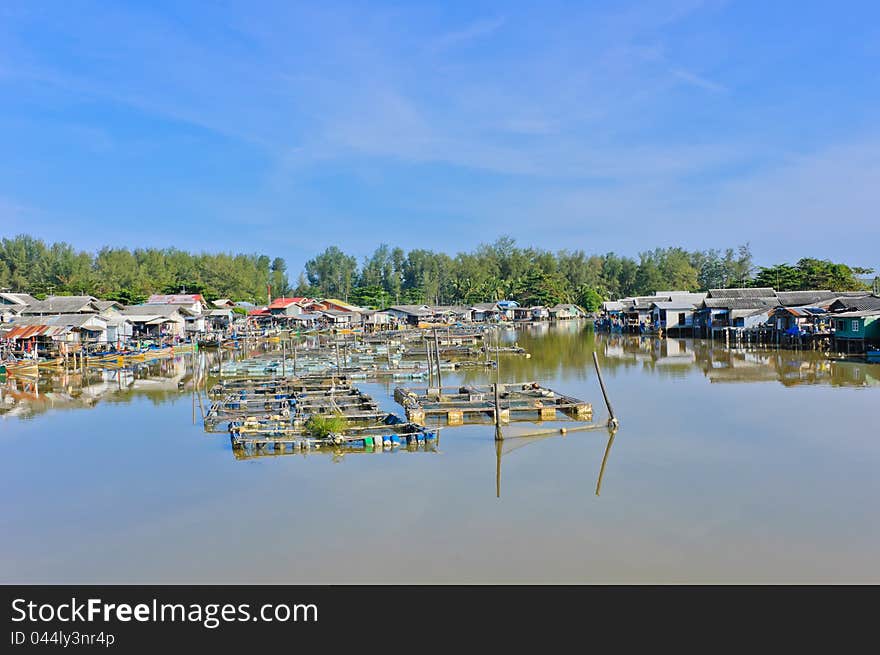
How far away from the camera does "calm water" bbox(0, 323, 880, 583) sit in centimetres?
758

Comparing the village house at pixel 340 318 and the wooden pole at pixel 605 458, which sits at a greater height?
the village house at pixel 340 318

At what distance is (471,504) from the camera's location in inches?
375

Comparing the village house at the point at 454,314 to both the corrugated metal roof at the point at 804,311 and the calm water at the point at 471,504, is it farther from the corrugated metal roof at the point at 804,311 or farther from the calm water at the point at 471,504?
the calm water at the point at 471,504

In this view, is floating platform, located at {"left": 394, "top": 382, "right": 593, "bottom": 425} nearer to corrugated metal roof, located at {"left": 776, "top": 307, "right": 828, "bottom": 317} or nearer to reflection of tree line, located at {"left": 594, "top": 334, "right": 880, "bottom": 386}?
reflection of tree line, located at {"left": 594, "top": 334, "right": 880, "bottom": 386}

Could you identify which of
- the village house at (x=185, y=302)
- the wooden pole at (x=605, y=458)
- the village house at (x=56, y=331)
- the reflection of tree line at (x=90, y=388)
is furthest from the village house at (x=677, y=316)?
the village house at (x=56, y=331)

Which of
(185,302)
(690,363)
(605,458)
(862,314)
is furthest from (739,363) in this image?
(185,302)

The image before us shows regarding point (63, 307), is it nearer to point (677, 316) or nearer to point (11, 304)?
point (11, 304)

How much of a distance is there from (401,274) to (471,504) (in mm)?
77110

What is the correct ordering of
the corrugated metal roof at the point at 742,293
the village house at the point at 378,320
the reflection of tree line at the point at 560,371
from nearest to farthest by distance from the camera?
the reflection of tree line at the point at 560,371 → the corrugated metal roof at the point at 742,293 → the village house at the point at 378,320

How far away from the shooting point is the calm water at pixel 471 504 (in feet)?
24.9

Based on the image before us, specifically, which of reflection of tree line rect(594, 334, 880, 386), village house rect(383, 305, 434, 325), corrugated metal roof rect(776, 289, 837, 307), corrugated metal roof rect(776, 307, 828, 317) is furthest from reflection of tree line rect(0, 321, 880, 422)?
village house rect(383, 305, 434, 325)

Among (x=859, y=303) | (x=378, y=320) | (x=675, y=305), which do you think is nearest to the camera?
(x=859, y=303)

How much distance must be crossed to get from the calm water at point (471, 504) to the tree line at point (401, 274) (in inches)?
1425
